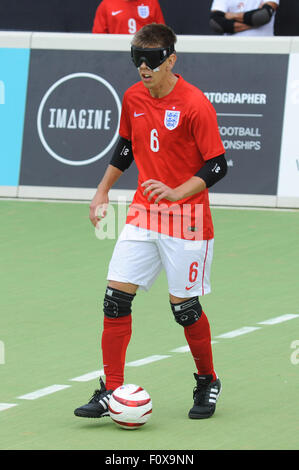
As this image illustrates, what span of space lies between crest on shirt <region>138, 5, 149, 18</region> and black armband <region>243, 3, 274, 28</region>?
1300mm

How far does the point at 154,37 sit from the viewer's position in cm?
671

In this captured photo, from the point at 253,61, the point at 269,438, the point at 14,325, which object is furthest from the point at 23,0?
the point at 269,438

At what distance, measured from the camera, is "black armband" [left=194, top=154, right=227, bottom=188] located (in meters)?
6.62

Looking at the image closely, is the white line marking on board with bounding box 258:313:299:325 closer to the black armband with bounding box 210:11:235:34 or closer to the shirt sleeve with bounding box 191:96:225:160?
the shirt sleeve with bounding box 191:96:225:160

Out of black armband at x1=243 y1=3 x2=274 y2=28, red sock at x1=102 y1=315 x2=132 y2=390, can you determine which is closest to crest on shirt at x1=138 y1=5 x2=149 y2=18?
black armband at x1=243 y1=3 x2=274 y2=28

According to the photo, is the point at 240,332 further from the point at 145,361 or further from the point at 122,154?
the point at 122,154

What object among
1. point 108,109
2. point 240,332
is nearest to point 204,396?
point 240,332

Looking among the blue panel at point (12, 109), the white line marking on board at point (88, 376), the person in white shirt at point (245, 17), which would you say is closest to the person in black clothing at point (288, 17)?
the person in white shirt at point (245, 17)

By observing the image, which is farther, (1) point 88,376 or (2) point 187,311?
(1) point 88,376

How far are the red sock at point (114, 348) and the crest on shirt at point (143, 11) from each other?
351 inches

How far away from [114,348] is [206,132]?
4.51 ft

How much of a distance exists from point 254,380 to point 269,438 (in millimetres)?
1375

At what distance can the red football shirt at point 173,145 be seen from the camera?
21.9 ft

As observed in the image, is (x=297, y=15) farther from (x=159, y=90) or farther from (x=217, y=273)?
(x=159, y=90)
